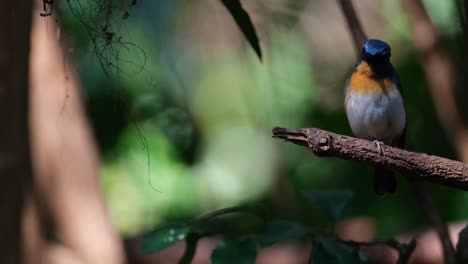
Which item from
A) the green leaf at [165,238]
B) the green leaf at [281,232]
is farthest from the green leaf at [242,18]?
the green leaf at [165,238]

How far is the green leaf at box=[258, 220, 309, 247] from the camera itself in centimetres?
264

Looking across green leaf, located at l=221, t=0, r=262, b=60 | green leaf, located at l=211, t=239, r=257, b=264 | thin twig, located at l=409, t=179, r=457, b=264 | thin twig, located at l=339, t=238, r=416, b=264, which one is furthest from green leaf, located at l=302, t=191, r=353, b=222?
green leaf, located at l=221, t=0, r=262, b=60

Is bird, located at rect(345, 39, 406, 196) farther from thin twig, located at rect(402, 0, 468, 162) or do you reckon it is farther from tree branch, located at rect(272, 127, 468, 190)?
tree branch, located at rect(272, 127, 468, 190)

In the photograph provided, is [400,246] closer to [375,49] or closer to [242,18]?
[375,49]

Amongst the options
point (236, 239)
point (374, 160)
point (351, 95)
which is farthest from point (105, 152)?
point (374, 160)

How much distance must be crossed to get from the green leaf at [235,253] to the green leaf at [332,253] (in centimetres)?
21

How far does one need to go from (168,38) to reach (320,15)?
0.95 meters

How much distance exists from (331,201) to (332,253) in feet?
1.07

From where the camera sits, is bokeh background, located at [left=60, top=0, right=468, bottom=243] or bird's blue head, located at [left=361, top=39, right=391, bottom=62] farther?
bokeh background, located at [left=60, top=0, right=468, bottom=243]

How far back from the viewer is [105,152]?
5.07 m

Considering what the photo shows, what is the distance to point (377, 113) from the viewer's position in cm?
351

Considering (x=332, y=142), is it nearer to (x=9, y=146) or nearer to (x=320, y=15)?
(x=9, y=146)

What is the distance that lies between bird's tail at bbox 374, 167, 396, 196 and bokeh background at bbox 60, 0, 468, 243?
102 centimetres

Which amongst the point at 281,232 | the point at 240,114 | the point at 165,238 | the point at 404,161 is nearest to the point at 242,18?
the point at 404,161
